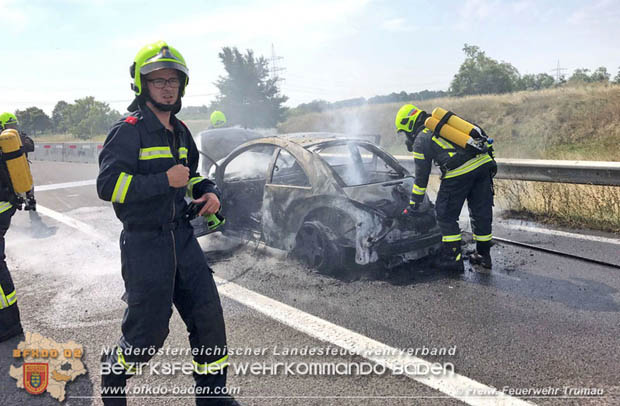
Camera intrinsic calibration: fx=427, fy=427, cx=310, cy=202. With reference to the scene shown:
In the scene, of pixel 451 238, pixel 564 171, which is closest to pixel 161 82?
pixel 451 238

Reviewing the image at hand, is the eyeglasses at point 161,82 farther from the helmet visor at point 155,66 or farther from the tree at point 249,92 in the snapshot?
the tree at point 249,92

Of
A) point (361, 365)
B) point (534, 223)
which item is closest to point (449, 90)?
point (534, 223)

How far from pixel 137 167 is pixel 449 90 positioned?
207 feet

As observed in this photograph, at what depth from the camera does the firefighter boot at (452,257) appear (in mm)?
4453

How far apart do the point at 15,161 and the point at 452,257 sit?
4.11 meters

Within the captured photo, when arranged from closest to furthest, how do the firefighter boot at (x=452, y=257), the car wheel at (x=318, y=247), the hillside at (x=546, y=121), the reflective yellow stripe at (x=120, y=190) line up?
the reflective yellow stripe at (x=120, y=190) → the car wheel at (x=318, y=247) → the firefighter boot at (x=452, y=257) → the hillside at (x=546, y=121)

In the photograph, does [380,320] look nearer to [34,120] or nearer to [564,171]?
[564,171]

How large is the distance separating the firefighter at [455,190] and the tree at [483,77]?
56396 millimetres

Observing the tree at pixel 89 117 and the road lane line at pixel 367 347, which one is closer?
the road lane line at pixel 367 347

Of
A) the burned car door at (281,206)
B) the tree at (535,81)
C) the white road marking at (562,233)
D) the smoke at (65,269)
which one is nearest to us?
the smoke at (65,269)

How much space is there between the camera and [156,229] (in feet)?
7.23

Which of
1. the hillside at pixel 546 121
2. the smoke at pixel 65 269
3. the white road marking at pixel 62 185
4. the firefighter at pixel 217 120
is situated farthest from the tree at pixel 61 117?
the smoke at pixel 65 269

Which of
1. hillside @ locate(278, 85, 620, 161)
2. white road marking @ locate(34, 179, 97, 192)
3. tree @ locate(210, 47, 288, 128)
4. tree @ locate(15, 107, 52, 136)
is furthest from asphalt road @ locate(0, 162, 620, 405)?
tree @ locate(15, 107, 52, 136)

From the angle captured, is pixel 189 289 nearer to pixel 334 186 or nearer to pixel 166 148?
pixel 166 148
